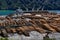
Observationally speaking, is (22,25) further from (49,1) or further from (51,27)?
(49,1)

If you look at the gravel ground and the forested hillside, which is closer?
the gravel ground

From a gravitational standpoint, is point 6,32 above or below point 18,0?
above

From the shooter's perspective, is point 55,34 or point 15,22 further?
point 15,22

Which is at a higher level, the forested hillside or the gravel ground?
the gravel ground

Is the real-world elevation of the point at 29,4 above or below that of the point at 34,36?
below

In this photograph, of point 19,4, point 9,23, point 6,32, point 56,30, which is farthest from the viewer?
point 19,4

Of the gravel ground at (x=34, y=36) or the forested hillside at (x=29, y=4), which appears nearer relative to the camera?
the gravel ground at (x=34, y=36)

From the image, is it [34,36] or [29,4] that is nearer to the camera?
[34,36]

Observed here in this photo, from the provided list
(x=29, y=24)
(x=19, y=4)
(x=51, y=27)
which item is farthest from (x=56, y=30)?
(x=19, y=4)

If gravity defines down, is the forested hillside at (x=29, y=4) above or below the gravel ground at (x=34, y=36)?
below

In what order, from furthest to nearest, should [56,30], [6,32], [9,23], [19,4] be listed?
[19,4] → [9,23] → [56,30] → [6,32]
